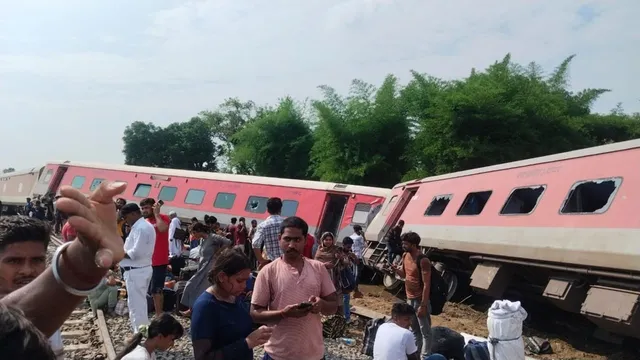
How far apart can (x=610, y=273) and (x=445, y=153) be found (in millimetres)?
14148

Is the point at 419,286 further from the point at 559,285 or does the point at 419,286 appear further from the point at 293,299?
the point at 293,299

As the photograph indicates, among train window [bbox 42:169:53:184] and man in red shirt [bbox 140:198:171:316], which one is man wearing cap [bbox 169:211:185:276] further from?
train window [bbox 42:169:53:184]

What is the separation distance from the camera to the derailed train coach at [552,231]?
6477mm

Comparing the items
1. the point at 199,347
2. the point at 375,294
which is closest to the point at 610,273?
the point at 199,347

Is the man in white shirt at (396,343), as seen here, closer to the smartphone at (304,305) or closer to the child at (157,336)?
the smartphone at (304,305)

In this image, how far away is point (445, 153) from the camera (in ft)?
67.1

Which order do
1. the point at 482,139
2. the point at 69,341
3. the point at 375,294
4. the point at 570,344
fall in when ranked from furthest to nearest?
the point at 482,139 < the point at 375,294 < the point at 570,344 < the point at 69,341

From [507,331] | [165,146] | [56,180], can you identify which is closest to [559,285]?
[507,331]

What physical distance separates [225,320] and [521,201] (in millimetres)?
7096

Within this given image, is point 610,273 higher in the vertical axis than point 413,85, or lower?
lower

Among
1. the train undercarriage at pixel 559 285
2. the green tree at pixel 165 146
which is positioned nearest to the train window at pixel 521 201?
the train undercarriage at pixel 559 285

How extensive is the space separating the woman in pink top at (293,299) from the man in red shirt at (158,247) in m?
3.51

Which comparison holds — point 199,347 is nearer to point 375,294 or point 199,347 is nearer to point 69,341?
point 69,341

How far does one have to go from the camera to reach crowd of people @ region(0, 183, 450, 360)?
5.05 ft
